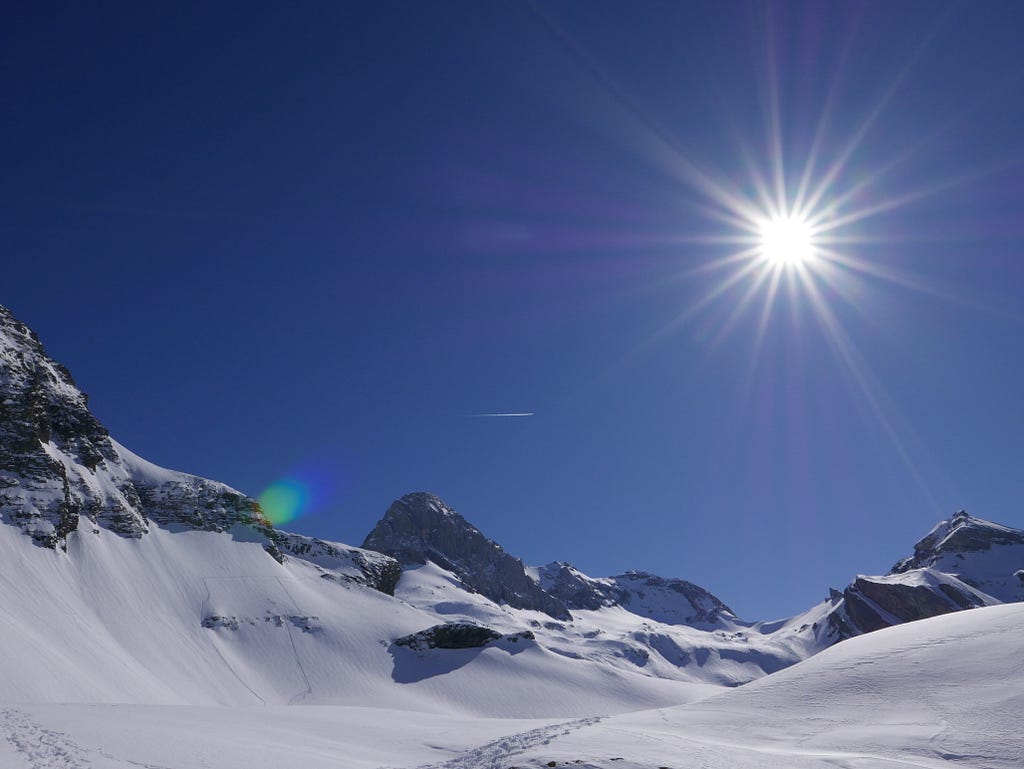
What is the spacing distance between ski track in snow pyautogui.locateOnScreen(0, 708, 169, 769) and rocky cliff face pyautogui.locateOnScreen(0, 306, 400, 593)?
195ft

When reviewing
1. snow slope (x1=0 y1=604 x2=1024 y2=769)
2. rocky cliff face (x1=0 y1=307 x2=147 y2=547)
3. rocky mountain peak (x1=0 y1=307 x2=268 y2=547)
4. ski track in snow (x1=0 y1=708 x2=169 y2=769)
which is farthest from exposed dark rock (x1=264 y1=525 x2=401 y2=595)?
ski track in snow (x1=0 y1=708 x2=169 y2=769)

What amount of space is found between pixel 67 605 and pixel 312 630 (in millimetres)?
33897

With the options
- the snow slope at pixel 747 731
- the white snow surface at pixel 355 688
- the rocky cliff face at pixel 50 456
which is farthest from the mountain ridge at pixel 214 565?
the snow slope at pixel 747 731

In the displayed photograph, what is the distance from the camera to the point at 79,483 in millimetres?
85875

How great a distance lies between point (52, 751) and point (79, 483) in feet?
269

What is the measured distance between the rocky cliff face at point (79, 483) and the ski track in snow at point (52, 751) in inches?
2343

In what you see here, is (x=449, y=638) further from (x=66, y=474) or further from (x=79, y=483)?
(x=66, y=474)

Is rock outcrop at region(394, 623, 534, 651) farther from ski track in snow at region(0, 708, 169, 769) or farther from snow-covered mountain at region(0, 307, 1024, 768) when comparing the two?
ski track in snow at region(0, 708, 169, 769)

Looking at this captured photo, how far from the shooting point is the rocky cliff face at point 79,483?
7419 centimetres

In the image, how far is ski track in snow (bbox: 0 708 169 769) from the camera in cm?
1861

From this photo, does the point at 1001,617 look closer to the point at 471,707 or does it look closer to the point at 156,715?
the point at 156,715

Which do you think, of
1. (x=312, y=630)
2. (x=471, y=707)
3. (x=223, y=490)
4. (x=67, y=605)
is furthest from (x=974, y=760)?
(x=223, y=490)

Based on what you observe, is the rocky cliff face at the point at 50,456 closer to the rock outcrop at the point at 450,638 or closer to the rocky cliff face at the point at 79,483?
the rocky cliff face at the point at 79,483

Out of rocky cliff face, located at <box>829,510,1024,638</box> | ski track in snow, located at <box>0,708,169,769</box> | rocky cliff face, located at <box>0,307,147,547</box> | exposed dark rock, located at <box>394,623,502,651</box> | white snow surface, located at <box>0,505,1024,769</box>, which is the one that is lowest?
A: ski track in snow, located at <box>0,708,169,769</box>
